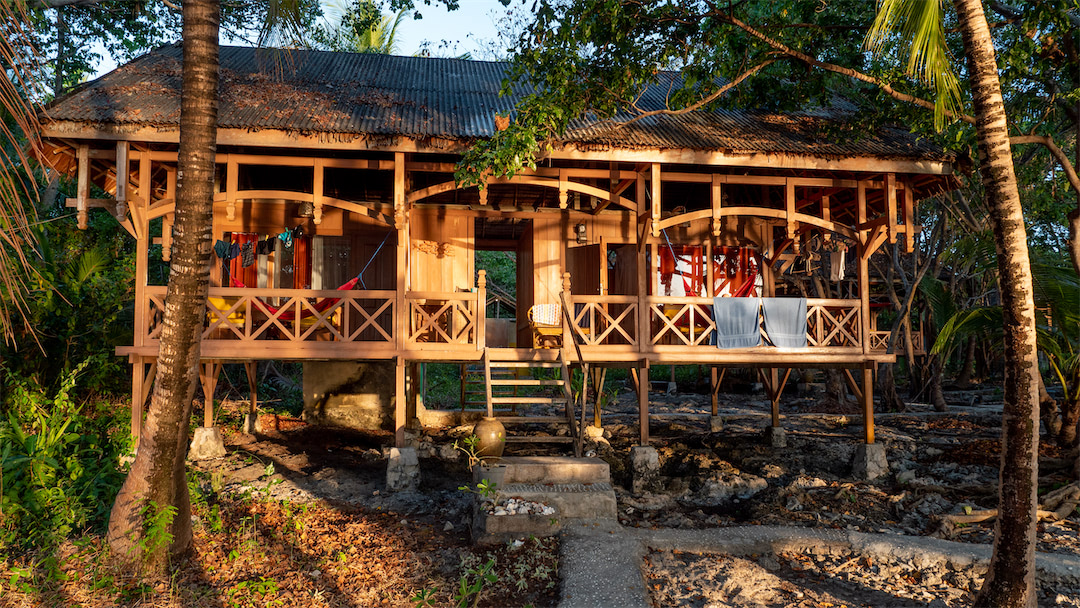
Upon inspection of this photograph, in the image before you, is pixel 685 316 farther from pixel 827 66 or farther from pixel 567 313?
pixel 827 66

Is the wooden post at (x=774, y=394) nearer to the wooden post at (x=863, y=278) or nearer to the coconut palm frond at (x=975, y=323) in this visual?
the wooden post at (x=863, y=278)

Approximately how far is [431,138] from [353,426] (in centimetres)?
661

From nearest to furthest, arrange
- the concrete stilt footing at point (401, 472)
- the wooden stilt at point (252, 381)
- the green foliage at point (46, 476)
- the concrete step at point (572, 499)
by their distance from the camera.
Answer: the green foliage at point (46, 476)
the concrete step at point (572, 499)
the concrete stilt footing at point (401, 472)
the wooden stilt at point (252, 381)

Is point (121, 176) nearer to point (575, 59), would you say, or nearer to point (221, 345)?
point (221, 345)

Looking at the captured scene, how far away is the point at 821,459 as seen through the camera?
12.2 meters

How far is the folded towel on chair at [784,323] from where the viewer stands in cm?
1077

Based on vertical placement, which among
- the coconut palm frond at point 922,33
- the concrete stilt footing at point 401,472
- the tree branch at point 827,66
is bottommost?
the concrete stilt footing at point 401,472

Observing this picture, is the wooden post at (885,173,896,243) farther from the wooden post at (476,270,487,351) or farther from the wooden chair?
the wooden post at (476,270,487,351)

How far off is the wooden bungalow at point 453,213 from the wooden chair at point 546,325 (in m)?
0.04

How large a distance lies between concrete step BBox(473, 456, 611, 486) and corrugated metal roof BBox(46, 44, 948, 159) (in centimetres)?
433

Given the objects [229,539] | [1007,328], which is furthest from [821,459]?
[229,539]

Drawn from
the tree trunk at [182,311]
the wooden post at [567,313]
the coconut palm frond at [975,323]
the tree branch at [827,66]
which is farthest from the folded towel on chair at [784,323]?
the tree trunk at [182,311]

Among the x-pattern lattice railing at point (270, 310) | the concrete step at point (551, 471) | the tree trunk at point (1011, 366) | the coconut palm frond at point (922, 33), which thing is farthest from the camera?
the x-pattern lattice railing at point (270, 310)

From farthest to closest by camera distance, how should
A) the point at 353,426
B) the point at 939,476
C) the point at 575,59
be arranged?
the point at 353,426 < the point at 939,476 < the point at 575,59
